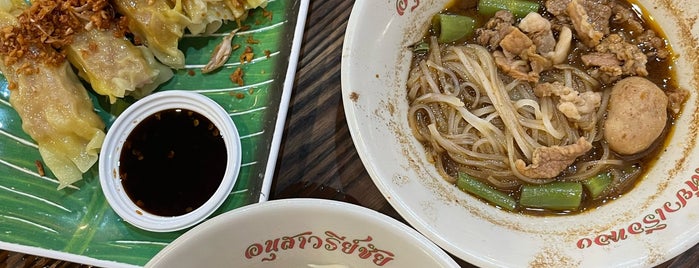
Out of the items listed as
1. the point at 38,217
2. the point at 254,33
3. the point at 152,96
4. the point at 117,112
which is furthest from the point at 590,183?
the point at 38,217

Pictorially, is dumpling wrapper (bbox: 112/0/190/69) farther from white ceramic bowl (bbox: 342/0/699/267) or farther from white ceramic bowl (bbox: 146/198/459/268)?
white ceramic bowl (bbox: 146/198/459/268)

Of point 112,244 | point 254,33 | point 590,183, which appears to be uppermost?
point 254,33

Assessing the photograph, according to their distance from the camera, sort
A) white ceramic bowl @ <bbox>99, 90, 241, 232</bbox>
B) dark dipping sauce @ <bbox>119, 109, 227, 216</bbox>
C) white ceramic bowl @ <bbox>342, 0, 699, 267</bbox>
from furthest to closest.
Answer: dark dipping sauce @ <bbox>119, 109, 227, 216</bbox> < white ceramic bowl @ <bbox>99, 90, 241, 232</bbox> < white ceramic bowl @ <bbox>342, 0, 699, 267</bbox>

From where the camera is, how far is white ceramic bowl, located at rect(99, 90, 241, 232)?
7.54 feet

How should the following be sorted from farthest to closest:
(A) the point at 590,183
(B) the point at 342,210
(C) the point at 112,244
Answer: (C) the point at 112,244, (A) the point at 590,183, (B) the point at 342,210

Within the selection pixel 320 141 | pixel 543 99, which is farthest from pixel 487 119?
pixel 320 141

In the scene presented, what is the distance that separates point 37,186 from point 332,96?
54.5 inches

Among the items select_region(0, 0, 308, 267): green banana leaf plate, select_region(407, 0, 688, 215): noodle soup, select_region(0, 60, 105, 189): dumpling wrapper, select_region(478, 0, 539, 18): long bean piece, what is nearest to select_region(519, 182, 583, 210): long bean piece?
select_region(407, 0, 688, 215): noodle soup

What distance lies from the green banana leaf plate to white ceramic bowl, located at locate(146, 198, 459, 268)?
0.53 meters

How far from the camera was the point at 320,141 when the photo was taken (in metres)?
2.45

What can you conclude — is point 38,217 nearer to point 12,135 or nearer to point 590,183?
point 12,135

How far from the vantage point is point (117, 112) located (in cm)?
257

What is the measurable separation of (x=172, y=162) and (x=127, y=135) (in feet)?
0.78

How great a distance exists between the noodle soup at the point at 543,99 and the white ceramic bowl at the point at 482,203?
0.18 ft
